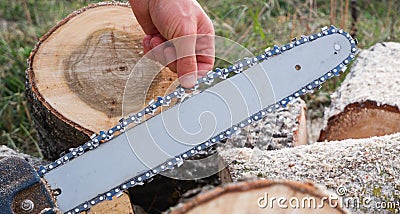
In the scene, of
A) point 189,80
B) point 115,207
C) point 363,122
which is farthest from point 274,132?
point 115,207

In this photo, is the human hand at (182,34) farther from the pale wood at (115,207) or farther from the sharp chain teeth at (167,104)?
the pale wood at (115,207)

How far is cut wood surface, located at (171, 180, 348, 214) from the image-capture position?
1.01 m

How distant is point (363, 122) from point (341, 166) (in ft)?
2.05

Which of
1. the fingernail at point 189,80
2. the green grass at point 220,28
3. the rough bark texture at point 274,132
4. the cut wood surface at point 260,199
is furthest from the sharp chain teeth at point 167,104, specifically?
the green grass at point 220,28

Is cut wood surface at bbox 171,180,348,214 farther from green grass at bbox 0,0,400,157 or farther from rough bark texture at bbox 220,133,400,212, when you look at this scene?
green grass at bbox 0,0,400,157

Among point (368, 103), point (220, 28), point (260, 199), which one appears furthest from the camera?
point (220, 28)

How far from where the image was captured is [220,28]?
335 centimetres

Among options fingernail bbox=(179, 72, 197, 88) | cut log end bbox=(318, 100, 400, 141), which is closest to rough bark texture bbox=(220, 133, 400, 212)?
fingernail bbox=(179, 72, 197, 88)

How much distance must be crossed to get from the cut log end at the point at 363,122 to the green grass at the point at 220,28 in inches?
28.5

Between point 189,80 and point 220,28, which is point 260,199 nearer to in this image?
point 189,80

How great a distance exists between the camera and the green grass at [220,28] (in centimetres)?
291

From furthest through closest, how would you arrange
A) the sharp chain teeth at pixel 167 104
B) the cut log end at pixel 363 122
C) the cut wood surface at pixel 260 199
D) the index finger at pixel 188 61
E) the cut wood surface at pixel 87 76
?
the cut log end at pixel 363 122
the cut wood surface at pixel 87 76
the index finger at pixel 188 61
the sharp chain teeth at pixel 167 104
the cut wood surface at pixel 260 199

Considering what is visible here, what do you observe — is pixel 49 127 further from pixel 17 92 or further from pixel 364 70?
pixel 364 70

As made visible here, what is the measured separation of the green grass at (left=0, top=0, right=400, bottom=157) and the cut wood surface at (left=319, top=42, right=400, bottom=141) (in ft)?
1.93
